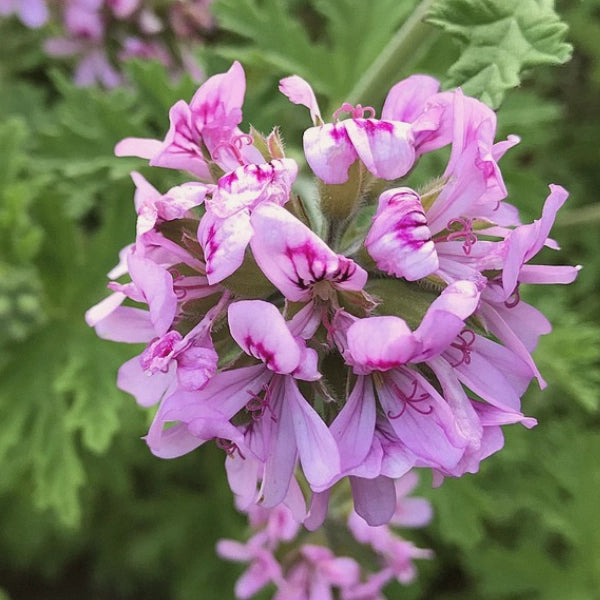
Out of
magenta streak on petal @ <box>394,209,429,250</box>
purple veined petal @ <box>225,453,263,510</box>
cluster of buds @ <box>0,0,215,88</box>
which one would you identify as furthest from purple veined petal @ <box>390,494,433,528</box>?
cluster of buds @ <box>0,0,215,88</box>

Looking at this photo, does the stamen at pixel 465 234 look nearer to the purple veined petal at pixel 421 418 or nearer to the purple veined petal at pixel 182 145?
the purple veined petal at pixel 421 418

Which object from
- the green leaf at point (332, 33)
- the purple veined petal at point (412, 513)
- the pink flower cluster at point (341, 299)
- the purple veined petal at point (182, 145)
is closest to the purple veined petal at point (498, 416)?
the pink flower cluster at point (341, 299)

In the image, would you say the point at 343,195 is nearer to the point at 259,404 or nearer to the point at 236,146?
the point at 236,146

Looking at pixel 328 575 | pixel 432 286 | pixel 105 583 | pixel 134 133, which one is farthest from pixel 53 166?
pixel 105 583

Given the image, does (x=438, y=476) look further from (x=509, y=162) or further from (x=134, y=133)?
(x=509, y=162)

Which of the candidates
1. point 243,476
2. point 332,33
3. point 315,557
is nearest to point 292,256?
point 243,476

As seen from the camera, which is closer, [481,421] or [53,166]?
[481,421]
